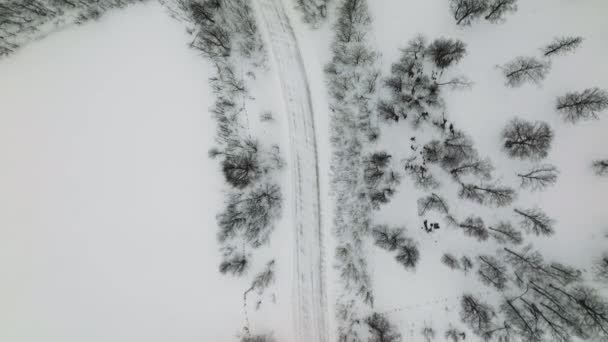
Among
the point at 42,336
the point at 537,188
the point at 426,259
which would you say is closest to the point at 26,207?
the point at 42,336

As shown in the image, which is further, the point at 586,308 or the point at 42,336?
the point at 42,336

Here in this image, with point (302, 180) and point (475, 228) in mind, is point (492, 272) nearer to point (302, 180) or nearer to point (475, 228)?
point (475, 228)

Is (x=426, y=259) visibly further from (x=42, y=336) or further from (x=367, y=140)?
(x=42, y=336)

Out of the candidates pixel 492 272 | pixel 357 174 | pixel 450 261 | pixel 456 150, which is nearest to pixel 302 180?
pixel 357 174

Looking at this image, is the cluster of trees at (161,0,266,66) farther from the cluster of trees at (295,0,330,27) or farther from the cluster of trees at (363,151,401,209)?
the cluster of trees at (363,151,401,209)

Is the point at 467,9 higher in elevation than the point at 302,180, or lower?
higher

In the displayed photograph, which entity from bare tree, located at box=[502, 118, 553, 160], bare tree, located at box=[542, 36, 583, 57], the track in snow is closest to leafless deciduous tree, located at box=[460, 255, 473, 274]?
bare tree, located at box=[502, 118, 553, 160]

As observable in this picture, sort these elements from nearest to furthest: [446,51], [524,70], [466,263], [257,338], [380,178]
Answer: [524,70] → [446,51] → [466,263] → [380,178] → [257,338]
